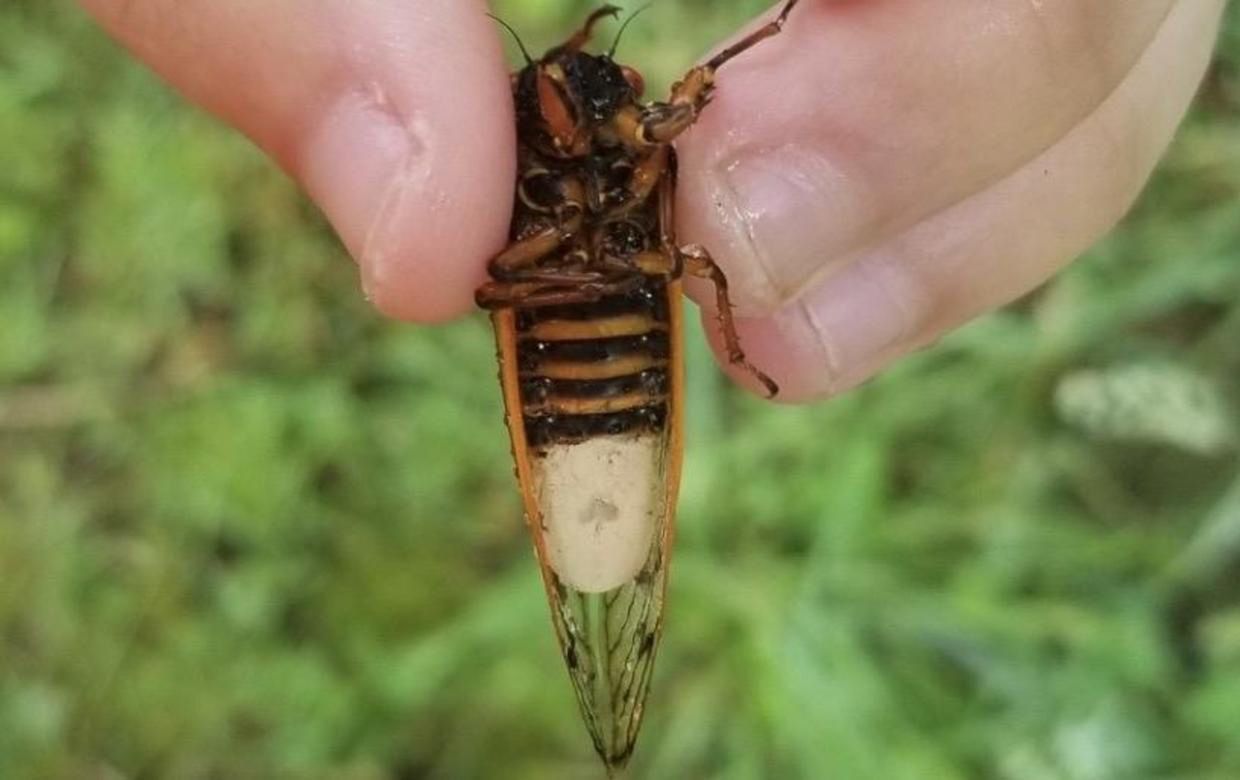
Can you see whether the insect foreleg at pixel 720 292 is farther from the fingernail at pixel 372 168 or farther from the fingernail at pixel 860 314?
the fingernail at pixel 372 168

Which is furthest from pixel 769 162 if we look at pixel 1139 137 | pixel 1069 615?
pixel 1069 615

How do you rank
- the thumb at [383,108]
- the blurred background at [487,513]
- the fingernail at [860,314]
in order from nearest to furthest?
the thumb at [383,108], the fingernail at [860,314], the blurred background at [487,513]

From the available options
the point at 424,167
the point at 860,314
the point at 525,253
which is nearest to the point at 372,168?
the point at 424,167

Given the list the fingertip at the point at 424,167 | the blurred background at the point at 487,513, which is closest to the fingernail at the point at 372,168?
the fingertip at the point at 424,167

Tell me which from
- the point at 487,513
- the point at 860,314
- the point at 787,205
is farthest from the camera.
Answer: the point at 487,513

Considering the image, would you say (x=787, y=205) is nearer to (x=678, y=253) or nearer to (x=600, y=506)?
(x=678, y=253)

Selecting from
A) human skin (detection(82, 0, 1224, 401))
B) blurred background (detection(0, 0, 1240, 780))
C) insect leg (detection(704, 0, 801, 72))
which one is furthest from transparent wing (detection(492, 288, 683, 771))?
blurred background (detection(0, 0, 1240, 780))

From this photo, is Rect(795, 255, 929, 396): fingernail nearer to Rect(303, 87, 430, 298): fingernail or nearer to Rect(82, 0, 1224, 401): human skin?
Rect(82, 0, 1224, 401): human skin
